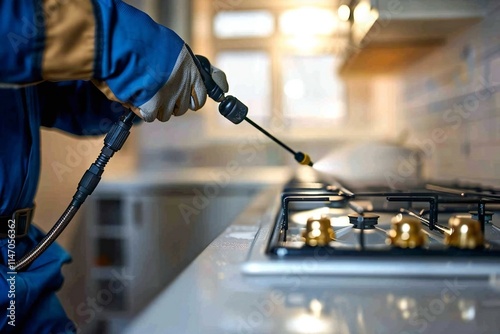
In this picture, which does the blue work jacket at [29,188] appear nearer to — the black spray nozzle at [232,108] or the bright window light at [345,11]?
the black spray nozzle at [232,108]

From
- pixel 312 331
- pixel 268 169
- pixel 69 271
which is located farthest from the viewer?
pixel 268 169

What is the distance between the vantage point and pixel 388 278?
0.48 m

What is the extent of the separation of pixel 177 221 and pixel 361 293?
1.74m

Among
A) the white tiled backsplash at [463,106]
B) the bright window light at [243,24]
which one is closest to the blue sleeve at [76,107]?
the white tiled backsplash at [463,106]

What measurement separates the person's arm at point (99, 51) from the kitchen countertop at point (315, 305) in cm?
24

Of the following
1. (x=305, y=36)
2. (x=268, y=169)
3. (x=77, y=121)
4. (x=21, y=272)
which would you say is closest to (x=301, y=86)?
(x=305, y=36)

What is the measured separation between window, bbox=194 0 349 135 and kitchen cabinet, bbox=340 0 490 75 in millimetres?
1387

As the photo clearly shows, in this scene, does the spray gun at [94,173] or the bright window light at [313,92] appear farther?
the bright window light at [313,92]

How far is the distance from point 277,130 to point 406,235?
7.82ft

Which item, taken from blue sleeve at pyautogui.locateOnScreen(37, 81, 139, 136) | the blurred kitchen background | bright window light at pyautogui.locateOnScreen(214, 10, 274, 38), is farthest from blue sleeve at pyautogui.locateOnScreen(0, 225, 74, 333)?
bright window light at pyautogui.locateOnScreen(214, 10, 274, 38)

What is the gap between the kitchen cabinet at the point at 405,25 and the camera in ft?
3.32

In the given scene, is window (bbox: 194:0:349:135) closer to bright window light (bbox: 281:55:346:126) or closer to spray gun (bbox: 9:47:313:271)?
bright window light (bbox: 281:55:346:126)

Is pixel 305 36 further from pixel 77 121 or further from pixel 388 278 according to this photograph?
pixel 388 278

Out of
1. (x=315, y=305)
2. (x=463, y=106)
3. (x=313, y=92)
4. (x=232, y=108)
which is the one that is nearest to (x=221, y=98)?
(x=232, y=108)
